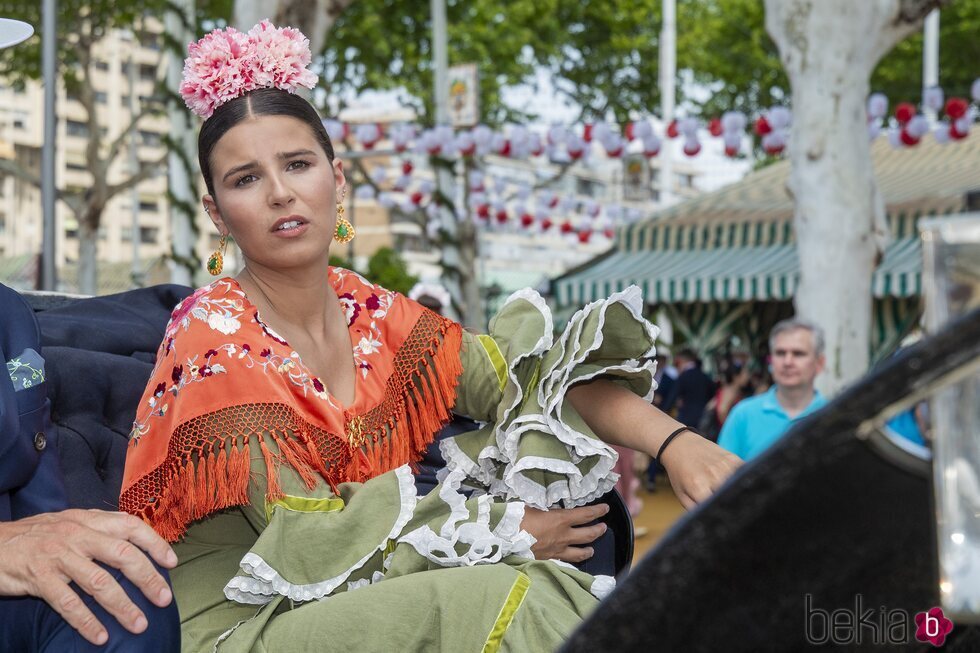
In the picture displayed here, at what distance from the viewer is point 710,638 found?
90 centimetres

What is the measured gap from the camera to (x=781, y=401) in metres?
6.21

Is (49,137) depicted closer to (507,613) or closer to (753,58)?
(507,613)

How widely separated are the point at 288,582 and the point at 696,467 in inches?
26.6

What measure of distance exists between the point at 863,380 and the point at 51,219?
793 cm

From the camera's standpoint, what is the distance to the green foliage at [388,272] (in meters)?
20.2

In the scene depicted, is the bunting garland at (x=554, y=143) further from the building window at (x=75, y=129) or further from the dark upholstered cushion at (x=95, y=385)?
the building window at (x=75, y=129)

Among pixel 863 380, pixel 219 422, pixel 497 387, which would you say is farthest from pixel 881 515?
pixel 497 387

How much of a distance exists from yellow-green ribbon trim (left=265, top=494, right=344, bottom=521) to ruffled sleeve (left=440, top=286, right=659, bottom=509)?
1.08ft

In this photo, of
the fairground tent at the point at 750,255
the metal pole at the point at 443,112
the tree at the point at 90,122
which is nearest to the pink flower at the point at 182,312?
the fairground tent at the point at 750,255

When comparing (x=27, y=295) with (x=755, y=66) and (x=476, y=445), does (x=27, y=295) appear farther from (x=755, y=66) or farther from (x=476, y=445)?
(x=755, y=66)

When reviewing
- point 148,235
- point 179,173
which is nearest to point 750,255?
point 179,173

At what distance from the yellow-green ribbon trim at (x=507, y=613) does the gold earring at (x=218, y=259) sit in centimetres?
121

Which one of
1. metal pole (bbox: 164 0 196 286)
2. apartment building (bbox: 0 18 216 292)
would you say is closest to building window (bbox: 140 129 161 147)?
apartment building (bbox: 0 18 216 292)

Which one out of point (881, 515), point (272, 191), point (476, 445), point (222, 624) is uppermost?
point (272, 191)
